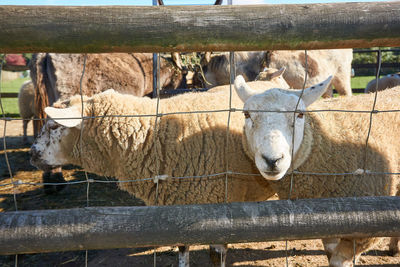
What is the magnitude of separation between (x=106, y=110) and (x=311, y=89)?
163 cm

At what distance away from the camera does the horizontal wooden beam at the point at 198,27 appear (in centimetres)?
115

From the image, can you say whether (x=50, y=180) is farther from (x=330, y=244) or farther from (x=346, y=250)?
(x=346, y=250)

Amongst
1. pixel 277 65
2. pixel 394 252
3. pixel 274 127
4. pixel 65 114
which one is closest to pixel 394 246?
pixel 394 252

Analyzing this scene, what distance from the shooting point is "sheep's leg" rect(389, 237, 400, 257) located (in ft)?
10.3

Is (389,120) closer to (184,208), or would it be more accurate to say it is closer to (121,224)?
(184,208)

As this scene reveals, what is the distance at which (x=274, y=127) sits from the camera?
1945 mm

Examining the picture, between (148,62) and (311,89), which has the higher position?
(148,62)

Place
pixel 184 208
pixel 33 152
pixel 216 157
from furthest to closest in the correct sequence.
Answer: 1. pixel 33 152
2. pixel 216 157
3. pixel 184 208

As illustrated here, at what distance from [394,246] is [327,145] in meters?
1.69

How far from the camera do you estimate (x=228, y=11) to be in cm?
121

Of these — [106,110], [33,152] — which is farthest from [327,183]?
[33,152]

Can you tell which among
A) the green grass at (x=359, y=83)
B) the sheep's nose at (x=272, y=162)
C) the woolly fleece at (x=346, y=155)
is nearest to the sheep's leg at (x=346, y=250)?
the woolly fleece at (x=346, y=155)

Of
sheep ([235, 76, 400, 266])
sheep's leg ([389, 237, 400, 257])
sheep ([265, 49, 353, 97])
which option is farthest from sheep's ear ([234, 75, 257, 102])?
sheep ([265, 49, 353, 97])

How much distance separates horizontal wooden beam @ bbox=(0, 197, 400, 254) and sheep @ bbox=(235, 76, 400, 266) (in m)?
0.56
